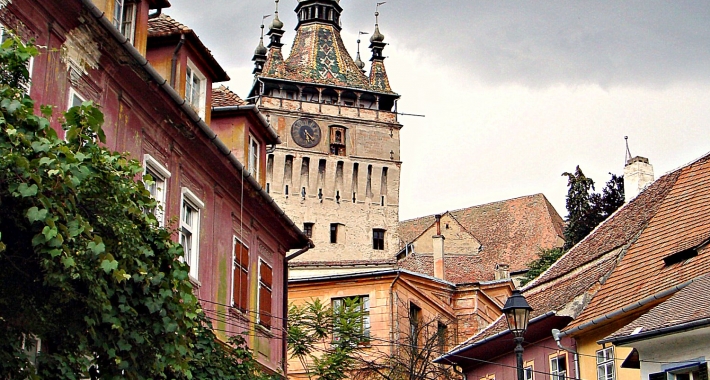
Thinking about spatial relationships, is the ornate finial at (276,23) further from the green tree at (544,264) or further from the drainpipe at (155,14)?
the drainpipe at (155,14)

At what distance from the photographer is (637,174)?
99.2 ft

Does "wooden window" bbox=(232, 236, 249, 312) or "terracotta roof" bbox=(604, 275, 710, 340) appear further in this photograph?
"wooden window" bbox=(232, 236, 249, 312)

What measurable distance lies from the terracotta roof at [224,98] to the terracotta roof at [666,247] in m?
7.74

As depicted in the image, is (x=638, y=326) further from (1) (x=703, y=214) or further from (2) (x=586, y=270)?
(2) (x=586, y=270)

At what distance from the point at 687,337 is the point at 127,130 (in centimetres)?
853

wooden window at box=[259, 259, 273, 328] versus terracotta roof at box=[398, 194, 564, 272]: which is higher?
terracotta roof at box=[398, 194, 564, 272]

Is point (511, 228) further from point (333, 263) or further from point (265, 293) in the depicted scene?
point (265, 293)

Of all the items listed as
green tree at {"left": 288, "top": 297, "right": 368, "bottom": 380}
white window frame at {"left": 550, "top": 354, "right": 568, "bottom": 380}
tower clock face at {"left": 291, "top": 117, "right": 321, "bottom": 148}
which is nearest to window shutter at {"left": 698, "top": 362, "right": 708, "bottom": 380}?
white window frame at {"left": 550, "top": 354, "right": 568, "bottom": 380}

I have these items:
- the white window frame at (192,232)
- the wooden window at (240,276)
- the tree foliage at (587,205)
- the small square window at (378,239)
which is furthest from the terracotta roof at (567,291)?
the small square window at (378,239)

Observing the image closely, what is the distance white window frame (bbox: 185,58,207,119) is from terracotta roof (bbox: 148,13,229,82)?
25 cm

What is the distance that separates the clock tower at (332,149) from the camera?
70.6 meters

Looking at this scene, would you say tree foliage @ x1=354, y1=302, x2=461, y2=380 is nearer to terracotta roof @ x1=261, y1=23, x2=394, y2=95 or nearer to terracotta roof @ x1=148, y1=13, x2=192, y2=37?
terracotta roof @ x1=148, y1=13, x2=192, y2=37

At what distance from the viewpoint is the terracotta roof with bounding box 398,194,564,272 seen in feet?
258

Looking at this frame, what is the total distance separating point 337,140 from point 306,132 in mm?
2144
